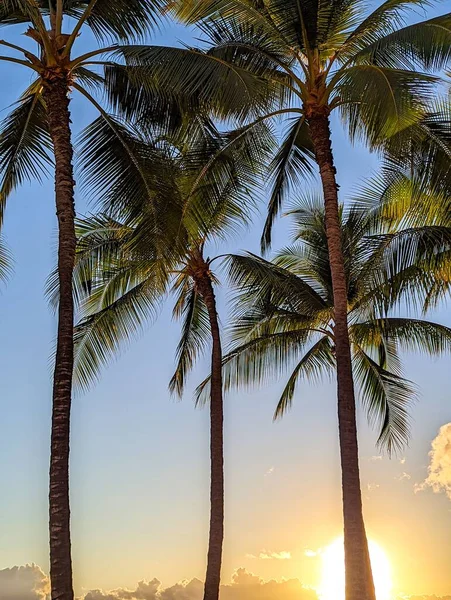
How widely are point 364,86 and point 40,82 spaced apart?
541cm

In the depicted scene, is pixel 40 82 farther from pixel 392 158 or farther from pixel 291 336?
pixel 291 336

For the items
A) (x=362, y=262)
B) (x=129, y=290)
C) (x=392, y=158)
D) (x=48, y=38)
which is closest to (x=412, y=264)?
(x=392, y=158)

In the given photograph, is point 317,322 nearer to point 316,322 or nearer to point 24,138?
point 316,322

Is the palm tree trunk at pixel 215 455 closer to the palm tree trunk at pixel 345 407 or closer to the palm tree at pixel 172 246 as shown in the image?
the palm tree at pixel 172 246

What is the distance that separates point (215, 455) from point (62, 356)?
325 inches

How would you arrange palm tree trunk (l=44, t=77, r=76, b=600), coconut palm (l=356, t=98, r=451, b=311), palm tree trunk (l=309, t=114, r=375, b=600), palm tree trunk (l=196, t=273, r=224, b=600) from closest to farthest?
palm tree trunk (l=44, t=77, r=76, b=600) → palm tree trunk (l=309, t=114, r=375, b=600) → coconut palm (l=356, t=98, r=451, b=311) → palm tree trunk (l=196, t=273, r=224, b=600)

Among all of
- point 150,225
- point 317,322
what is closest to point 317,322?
point 317,322

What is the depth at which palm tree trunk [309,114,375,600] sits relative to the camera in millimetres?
13109

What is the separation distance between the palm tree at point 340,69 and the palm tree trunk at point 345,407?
0.7 inches

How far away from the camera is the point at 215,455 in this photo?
1995cm

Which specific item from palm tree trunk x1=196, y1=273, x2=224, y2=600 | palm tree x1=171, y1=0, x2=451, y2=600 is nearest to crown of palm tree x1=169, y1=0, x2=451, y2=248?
palm tree x1=171, y1=0, x2=451, y2=600

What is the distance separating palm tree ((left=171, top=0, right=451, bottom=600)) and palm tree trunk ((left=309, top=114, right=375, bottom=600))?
2 centimetres

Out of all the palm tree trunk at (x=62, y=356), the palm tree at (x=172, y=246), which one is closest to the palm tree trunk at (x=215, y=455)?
the palm tree at (x=172, y=246)

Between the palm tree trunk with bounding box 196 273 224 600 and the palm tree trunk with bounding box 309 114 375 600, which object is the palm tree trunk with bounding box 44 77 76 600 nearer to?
the palm tree trunk with bounding box 309 114 375 600
